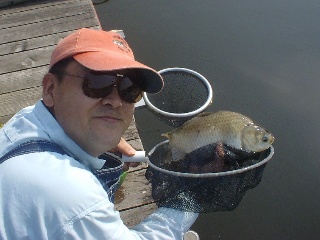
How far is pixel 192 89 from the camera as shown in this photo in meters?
3.96

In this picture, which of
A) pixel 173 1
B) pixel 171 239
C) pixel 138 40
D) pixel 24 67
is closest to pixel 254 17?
pixel 173 1

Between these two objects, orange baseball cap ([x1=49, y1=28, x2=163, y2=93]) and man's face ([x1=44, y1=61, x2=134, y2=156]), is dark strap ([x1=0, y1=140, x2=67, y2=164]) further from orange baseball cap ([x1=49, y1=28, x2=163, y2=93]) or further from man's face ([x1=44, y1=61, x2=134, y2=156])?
orange baseball cap ([x1=49, y1=28, x2=163, y2=93])

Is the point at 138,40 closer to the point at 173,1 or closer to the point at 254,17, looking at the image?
the point at 173,1

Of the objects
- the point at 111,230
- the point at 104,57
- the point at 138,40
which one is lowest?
the point at 138,40

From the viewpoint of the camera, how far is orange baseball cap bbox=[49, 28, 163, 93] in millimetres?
1663

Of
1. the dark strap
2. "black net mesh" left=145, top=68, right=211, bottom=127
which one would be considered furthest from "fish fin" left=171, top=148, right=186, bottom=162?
"black net mesh" left=145, top=68, right=211, bottom=127

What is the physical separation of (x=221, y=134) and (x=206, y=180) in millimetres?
464

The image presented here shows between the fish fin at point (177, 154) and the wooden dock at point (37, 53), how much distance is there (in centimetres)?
76

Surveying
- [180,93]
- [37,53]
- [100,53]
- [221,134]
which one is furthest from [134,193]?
[37,53]

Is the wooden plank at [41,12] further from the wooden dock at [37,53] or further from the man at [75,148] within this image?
the man at [75,148]

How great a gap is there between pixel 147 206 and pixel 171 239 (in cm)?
119

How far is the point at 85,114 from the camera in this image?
1691 millimetres

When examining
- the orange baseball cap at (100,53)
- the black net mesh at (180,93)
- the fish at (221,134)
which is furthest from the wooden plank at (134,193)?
the orange baseball cap at (100,53)

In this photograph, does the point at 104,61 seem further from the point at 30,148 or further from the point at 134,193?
the point at 134,193
